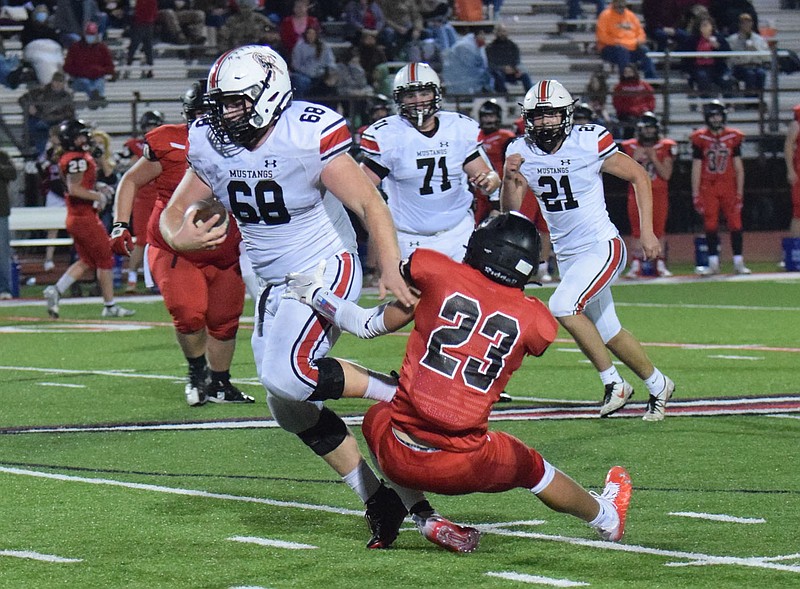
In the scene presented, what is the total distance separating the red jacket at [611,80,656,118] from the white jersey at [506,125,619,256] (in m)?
12.2

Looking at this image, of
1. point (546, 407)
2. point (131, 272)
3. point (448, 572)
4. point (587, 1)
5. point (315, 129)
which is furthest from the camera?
point (587, 1)

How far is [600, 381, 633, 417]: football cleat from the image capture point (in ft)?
27.2

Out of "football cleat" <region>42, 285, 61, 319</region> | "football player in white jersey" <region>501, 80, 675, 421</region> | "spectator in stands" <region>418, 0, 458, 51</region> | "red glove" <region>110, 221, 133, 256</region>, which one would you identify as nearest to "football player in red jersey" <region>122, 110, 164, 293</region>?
"football cleat" <region>42, 285, 61, 319</region>

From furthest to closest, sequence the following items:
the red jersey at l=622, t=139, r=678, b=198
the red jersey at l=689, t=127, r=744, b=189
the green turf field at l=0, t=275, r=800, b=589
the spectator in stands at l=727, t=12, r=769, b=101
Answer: the spectator in stands at l=727, t=12, r=769, b=101
the red jersey at l=622, t=139, r=678, b=198
the red jersey at l=689, t=127, r=744, b=189
the green turf field at l=0, t=275, r=800, b=589

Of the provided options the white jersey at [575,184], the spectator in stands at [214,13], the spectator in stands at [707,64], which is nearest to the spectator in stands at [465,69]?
the spectator in stands at [214,13]

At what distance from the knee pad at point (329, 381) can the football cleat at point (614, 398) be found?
307 centimetres

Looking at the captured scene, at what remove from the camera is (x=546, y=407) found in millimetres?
8750

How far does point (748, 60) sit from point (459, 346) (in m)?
18.7

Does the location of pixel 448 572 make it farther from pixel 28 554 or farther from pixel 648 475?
pixel 648 475

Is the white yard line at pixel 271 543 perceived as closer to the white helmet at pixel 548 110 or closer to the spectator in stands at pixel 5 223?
the white helmet at pixel 548 110

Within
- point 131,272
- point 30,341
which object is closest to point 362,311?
point 30,341

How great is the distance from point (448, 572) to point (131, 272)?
1299 cm

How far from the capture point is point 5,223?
1658 centimetres

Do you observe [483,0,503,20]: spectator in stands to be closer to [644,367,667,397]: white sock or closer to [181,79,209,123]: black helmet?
[181,79,209,123]: black helmet
